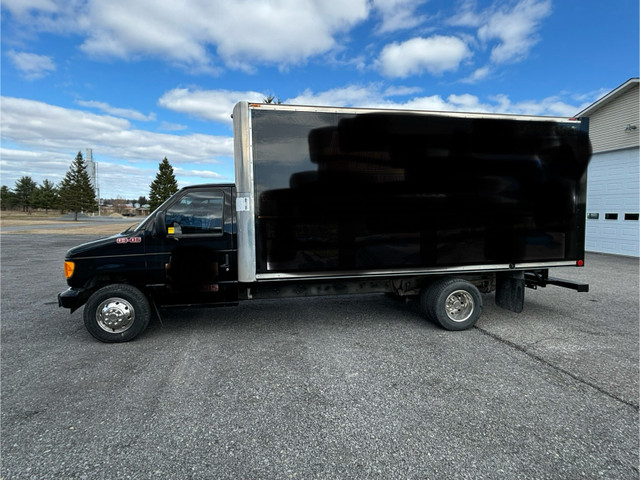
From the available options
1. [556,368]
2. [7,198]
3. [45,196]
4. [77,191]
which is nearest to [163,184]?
[77,191]

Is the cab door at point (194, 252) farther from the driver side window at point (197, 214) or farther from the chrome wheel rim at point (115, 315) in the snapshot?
the chrome wheel rim at point (115, 315)

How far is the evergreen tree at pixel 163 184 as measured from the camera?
44366 mm

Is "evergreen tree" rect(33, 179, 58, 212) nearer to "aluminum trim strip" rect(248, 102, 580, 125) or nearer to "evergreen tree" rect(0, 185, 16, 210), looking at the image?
"evergreen tree" rect(0, 185, 16, 210)

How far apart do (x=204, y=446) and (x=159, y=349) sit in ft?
7.07

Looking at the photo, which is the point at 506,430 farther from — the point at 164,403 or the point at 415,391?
the point at 164,403

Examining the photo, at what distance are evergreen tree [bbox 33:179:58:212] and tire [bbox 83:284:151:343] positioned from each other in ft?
243

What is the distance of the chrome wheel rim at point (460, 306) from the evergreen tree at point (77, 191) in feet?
200

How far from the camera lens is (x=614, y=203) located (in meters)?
13.0

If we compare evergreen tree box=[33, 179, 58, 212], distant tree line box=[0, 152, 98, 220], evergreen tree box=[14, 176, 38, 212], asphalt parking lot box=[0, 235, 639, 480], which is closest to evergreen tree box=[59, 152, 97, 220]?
distant tree line box=[0, 152, 98, 220]

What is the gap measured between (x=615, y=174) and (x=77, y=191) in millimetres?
63174

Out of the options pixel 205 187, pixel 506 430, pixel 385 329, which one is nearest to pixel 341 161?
pixel 205 187

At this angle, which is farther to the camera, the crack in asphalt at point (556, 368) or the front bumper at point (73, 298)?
the front bumper at point (73, 298)

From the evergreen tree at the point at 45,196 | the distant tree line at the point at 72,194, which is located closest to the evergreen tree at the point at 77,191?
the distant tree line at the point at 72,194

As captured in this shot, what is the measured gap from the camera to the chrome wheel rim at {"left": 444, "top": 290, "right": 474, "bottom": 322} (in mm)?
5084
